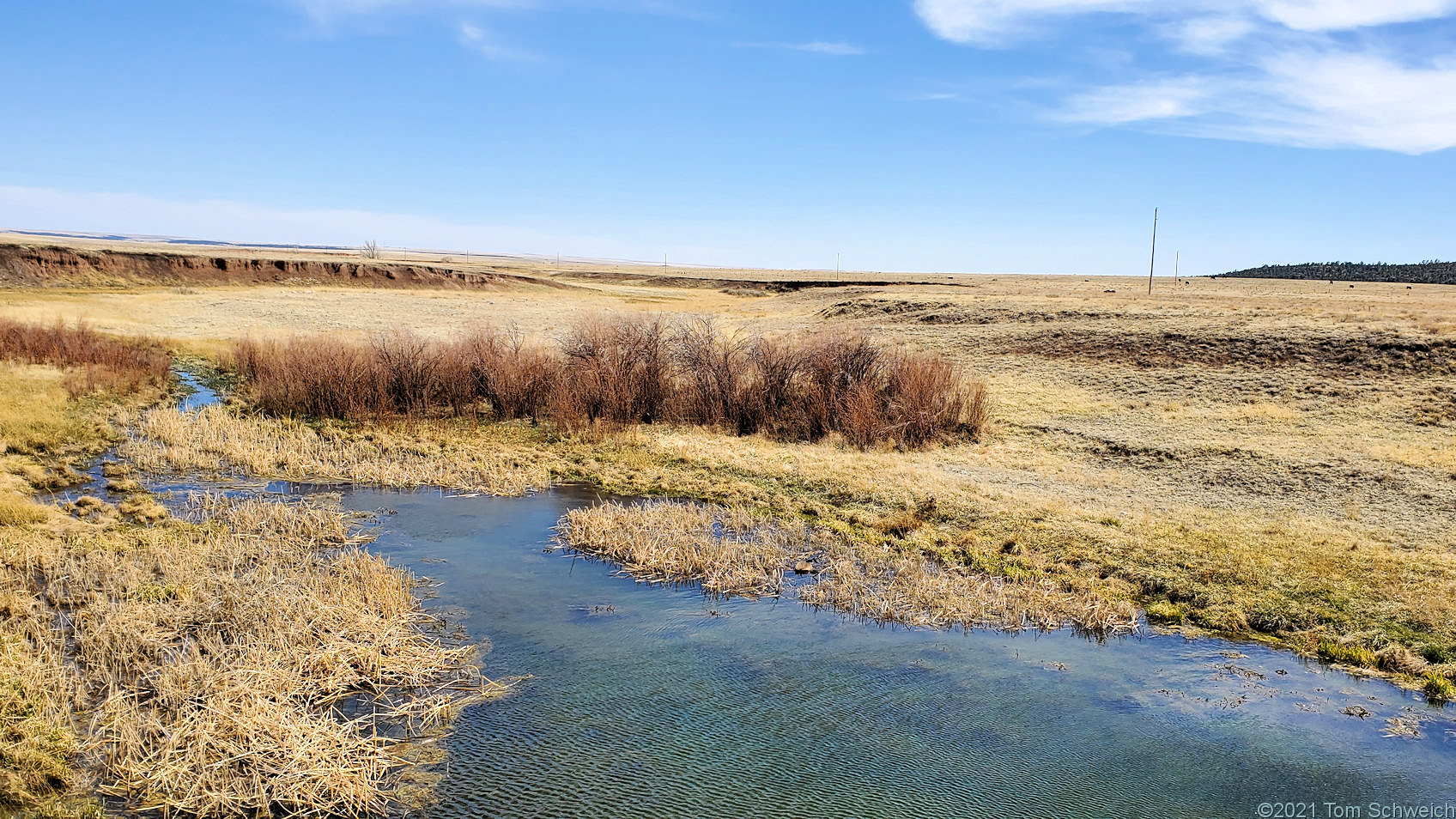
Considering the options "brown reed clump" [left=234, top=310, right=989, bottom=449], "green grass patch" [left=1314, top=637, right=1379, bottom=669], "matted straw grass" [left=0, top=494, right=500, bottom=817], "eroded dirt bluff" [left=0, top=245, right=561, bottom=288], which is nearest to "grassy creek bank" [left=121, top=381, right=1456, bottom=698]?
"green grass patch" [left=1314, top=637, right=1379, bottom=669]

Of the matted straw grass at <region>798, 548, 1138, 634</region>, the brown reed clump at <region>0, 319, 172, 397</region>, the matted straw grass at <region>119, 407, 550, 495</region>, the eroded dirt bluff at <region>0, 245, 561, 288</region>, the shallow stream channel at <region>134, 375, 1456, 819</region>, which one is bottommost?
the shallow stream channel at <region>134, 375, 1456, 819</region>

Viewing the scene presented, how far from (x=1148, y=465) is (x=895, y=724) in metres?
12.0

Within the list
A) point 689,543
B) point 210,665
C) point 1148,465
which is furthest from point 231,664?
point 1148,465

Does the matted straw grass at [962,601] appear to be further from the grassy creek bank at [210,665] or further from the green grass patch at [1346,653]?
the grassy creek bank at [210,665]

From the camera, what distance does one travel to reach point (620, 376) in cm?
2430

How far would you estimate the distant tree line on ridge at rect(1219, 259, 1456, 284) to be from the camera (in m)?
105

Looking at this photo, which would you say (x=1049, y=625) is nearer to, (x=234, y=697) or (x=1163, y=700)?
(x=1163, y=700)

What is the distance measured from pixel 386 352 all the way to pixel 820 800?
20.4 m

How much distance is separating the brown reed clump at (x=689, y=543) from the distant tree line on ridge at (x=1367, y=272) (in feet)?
358

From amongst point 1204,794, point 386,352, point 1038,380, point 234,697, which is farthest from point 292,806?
point 1038,380

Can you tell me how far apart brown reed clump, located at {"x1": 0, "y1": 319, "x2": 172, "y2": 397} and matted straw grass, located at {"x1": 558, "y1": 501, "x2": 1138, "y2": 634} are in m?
18.0

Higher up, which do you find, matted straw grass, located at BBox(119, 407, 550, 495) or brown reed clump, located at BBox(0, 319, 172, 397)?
brown reed clump, located at BBox(0, 319, 172, 397)

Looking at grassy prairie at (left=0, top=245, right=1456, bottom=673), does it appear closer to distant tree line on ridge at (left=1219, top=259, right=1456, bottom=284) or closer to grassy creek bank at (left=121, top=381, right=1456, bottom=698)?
grassy creek bank at (left=121, top=381, right=1456, bottom=698)

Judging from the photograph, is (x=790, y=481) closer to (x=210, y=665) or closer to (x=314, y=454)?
(x=314, y=454)
